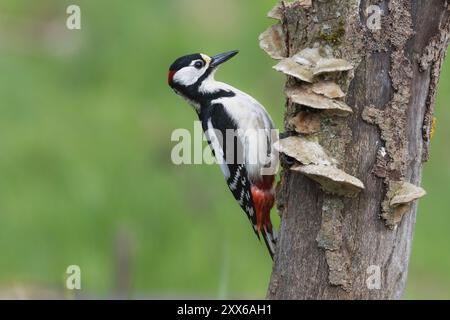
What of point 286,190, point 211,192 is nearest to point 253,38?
point 211,192

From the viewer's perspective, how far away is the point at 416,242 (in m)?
7.37

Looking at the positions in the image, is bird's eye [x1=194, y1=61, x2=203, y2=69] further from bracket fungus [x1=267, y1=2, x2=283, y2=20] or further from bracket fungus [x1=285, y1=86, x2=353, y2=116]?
bracket fungus [x1=285, y1=86, x2=353, y2=116]

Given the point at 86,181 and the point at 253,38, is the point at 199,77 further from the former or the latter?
the point at 253,38

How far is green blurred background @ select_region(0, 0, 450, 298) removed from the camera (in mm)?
6977

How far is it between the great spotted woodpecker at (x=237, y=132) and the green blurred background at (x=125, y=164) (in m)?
1.18

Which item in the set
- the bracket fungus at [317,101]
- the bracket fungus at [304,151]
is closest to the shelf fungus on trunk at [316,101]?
the bracket fungus at [317,101]

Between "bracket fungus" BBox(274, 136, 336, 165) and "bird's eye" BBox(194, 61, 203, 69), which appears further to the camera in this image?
"bird's eye" BBox(194, 61, 203, 69)

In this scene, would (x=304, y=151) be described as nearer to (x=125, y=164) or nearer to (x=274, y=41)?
(x=274, y=41)

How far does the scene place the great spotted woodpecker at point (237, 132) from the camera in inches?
210

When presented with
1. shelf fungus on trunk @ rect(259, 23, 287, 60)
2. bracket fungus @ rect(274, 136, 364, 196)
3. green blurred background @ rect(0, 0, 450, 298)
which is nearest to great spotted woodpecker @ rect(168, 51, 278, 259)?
shelf fungus on trunk @ rect(259, 23, 287, 60)

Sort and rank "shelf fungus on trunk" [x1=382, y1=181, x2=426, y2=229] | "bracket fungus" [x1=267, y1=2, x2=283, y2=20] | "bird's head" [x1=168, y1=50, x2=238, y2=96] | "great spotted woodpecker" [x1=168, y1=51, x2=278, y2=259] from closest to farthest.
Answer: "shelf fungus on trunk" [x1=382, y1=181, x2=426, y2=229] < "bracket fungus" [x1=267, y1=2, x2=283, y2=20] < "great spotted woodpecker" [x1=168, y1=51, x2=278, y2=259] < "bird's head" [x1=168, y1=50, x2=238, y2=96]

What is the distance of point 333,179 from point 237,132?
168 cm

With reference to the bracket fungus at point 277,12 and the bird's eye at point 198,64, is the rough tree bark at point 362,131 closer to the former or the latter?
the bracket fungus at point 277,12
